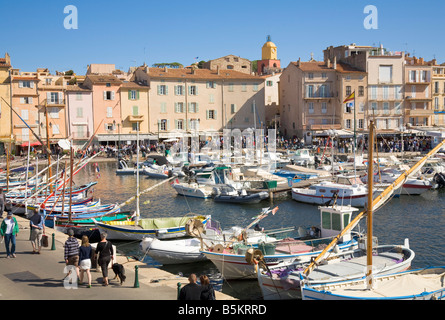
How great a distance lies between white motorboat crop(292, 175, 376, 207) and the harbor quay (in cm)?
2116

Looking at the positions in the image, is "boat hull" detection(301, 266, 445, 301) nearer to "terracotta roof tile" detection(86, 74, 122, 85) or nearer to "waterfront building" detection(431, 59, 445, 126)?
"terracotta roof tile" detection(86, 74, 122, 85)

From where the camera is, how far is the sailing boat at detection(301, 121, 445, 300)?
15.1 metres

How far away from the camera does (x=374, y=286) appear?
15.8 m

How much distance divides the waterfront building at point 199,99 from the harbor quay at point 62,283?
5926 centimetres

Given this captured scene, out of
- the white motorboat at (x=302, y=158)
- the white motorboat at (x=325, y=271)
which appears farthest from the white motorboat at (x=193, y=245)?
the white motorboat at (x=302, y=158)

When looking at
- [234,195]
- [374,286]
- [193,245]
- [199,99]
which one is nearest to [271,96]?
[199,99]

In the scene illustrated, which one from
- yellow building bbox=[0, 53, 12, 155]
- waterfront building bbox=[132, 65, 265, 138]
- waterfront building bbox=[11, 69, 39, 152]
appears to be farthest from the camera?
waterfront building bbox=[132, 65, 265, 138]

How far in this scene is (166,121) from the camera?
3095 inches

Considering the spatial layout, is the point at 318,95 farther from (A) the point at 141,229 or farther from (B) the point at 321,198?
(A) the point at 141,229

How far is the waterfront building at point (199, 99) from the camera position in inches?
3076

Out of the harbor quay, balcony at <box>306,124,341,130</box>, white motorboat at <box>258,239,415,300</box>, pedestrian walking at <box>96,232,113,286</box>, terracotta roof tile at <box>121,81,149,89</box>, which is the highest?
terracotta roof tile at <box>121,81,149,89</box>

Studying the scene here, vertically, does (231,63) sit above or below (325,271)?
above

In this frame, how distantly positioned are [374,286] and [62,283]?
9115mm

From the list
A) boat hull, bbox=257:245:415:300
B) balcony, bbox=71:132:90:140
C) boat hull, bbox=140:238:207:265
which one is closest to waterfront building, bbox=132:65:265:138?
balcony, bbox=71:132:90:140
